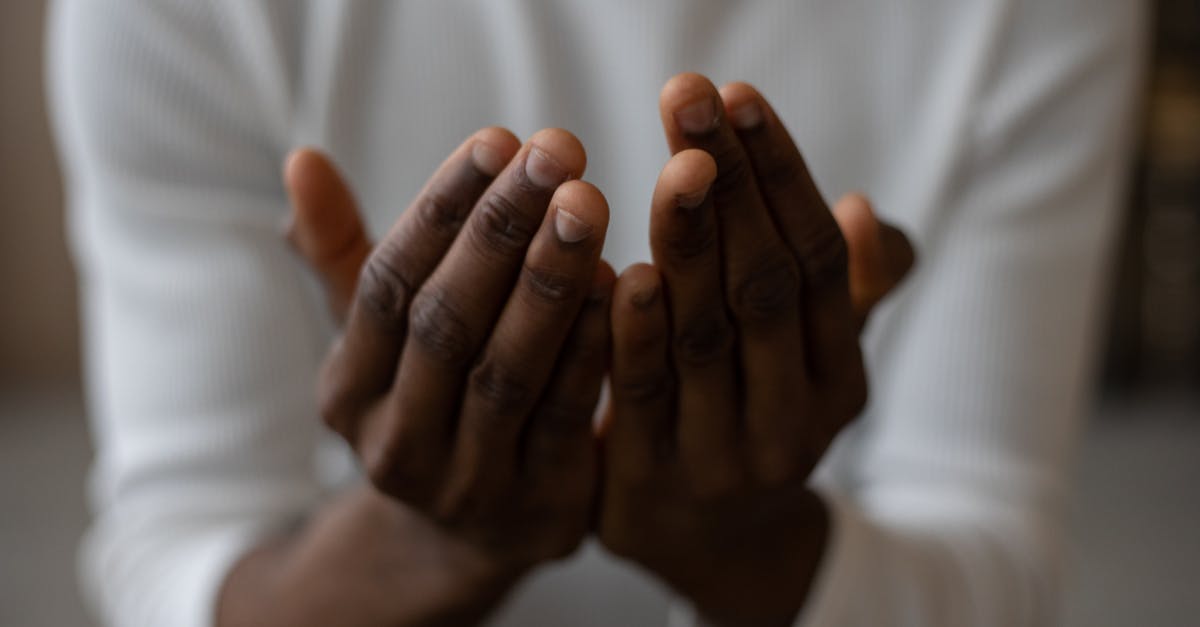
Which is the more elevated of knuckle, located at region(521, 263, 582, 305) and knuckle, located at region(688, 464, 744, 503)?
knuckle, located at region(521, 263, 582, 305)

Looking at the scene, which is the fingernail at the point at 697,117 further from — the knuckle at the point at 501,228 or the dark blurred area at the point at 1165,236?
the dark blurred area at the point at 1165,236

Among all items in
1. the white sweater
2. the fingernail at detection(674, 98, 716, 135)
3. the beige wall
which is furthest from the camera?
the beige wall

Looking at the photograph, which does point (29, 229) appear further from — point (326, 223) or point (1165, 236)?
point (1165, 236)

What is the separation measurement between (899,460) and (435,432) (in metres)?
0.18

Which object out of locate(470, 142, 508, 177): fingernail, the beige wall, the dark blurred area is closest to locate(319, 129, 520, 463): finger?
locate(470, 142, 508, 177): fingernail

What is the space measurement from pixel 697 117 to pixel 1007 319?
20 cm

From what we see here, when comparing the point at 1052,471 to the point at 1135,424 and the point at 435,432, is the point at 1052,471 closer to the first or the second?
the point at 435,432

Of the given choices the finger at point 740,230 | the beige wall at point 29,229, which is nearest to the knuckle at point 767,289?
the finger at point 740,230

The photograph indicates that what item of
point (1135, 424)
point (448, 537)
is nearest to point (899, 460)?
point (448, 537)

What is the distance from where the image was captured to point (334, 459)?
43cm

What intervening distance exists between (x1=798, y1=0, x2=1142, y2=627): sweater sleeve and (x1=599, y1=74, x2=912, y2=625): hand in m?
0.06

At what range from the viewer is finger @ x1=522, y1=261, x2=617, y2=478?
0.24 m

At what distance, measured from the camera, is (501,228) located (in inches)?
8.6

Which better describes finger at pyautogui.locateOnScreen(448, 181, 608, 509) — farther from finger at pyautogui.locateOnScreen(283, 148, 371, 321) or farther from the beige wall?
the beige wall
